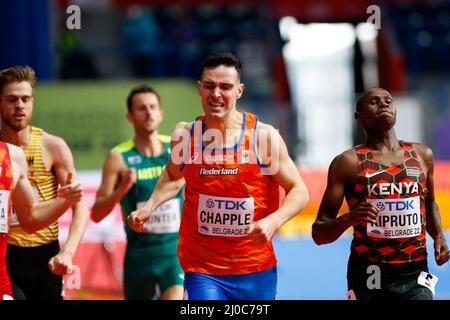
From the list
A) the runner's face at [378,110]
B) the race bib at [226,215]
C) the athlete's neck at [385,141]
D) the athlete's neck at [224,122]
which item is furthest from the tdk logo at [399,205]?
the athlete's neck at [224,122]

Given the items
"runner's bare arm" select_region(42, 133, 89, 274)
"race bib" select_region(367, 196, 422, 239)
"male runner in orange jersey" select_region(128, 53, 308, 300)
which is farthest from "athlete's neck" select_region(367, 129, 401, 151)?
"runner's bare arm" select_region(42, 133, 89, 274)

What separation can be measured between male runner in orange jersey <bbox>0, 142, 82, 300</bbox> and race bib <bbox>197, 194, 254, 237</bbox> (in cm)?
92

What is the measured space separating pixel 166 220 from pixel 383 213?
2.64m

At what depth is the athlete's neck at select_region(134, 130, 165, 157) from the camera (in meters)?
8.48

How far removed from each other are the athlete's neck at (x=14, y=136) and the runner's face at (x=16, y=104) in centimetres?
13

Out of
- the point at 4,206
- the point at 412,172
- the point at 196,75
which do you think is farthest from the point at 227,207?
the point at 196,75

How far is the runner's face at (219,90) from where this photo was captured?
6.40 m

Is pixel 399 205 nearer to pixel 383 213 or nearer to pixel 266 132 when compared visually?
pixel 383 213

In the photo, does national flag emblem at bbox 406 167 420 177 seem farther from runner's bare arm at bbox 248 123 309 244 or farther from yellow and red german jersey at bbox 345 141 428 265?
runner's bare arm at bbox 248 123 309 244

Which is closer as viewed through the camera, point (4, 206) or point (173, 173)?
point (4, 206)

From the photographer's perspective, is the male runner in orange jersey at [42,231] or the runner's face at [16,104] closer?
the runner's face at [16,104]

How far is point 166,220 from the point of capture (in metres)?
8.23

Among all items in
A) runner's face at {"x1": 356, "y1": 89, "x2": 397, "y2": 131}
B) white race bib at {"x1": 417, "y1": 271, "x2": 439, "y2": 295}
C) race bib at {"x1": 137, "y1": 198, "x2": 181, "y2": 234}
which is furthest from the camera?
race bib at {"x1": 137, "y1": 198, "x2": 181, "y2": 234}

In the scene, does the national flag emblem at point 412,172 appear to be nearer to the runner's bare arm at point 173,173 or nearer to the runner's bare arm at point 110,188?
the runner's bare arm at point 173,173
